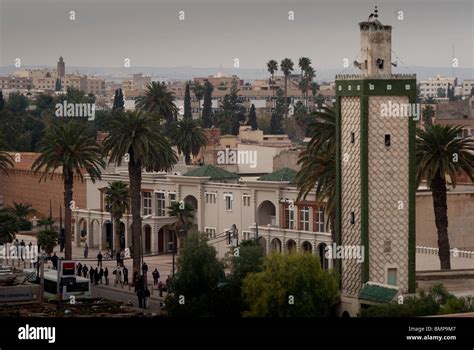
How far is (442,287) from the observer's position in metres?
59.6

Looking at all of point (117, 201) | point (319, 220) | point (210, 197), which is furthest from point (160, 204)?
point (319, 220)

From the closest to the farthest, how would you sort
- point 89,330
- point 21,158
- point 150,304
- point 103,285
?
1. point 89,330
2. point 150,304
3. point 103,285
4. point 21,158

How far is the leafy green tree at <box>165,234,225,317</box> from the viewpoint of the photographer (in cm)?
6294

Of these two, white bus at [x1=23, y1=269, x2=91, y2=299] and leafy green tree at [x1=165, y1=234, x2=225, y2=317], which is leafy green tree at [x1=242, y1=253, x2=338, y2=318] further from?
white bus at [x1=23, y1=269, x2=91, y2=299]

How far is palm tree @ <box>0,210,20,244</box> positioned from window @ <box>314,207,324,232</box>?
52.4 feet

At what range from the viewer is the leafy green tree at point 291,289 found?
199 ft

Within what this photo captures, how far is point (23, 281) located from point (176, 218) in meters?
22.3

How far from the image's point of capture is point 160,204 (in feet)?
323

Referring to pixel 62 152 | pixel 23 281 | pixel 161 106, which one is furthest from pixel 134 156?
pixel 161 106

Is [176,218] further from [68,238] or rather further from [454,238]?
[454,238]

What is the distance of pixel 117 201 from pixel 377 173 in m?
31.2

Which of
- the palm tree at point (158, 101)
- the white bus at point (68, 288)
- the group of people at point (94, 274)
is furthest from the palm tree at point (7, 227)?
the palm tree at point (158, 101)

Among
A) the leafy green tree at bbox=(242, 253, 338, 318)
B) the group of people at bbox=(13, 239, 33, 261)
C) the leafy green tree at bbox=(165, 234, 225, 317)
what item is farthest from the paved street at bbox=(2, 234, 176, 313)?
the leafy green tree at bbox=(242, 253, 338, 318)

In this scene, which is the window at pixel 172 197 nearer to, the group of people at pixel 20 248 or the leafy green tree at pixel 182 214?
the leafy green tree at pixel 182 214
